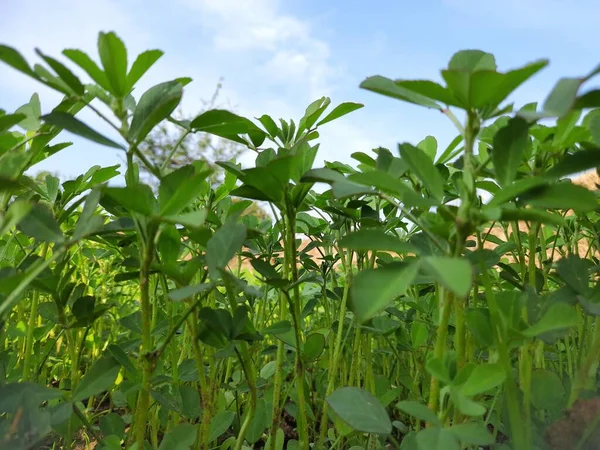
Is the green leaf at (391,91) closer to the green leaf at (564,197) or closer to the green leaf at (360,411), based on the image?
the green leaf at (564,197)

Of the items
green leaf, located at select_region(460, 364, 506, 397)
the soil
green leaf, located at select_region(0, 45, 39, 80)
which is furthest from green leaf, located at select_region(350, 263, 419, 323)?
green leaf, located at select_region(0, 45, 39, 80)

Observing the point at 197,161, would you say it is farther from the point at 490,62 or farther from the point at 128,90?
the point at 490,62

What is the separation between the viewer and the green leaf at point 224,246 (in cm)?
49

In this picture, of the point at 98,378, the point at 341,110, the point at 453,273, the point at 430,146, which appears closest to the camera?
the point at 453,273

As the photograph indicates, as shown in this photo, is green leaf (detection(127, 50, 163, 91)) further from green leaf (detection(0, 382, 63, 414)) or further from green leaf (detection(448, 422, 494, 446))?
green leaf (detection(448, 422, 494, 446))

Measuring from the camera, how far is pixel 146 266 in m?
0.48

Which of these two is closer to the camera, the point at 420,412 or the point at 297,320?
the point at 420,412

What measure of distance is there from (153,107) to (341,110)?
272 millimetres

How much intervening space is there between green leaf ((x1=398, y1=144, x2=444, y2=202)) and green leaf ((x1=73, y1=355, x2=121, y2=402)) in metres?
0.38

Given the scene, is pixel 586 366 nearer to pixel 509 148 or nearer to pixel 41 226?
pixel 509 148

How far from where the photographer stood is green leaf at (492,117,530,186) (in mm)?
433

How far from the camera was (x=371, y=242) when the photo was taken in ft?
1.44

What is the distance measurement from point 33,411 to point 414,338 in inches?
21.7

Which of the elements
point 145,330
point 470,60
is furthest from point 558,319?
point 145,330
